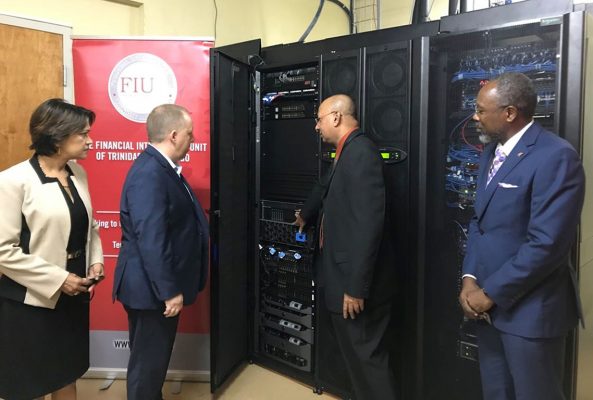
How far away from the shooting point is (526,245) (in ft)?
4.42

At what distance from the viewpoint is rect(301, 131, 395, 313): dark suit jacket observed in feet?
5.69

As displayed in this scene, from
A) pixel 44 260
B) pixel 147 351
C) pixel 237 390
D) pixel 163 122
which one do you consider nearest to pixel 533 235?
pixel 163 122

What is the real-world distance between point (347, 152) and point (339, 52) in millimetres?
678

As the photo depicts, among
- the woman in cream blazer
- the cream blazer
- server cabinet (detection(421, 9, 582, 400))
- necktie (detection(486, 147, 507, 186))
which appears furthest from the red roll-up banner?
necktie (detection(486, 147, 507, 186))

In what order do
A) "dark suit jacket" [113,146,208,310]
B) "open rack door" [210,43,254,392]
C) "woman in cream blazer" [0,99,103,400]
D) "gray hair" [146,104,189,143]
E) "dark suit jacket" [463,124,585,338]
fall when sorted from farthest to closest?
1. "open rack door" [210,43,254,392]
2. "gray hair" [146,104,189,143]
3. "dark suit jacket" [113,146,208,310]
4. "woman in cream blazer" [0,99,103,400]
5. "dark suit jacket" [463,124,585,338]

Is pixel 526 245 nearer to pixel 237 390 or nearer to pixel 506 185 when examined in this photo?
pixel 506 185

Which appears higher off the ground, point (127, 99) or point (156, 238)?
point (127, 99)

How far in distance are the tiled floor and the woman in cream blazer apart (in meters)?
0.80

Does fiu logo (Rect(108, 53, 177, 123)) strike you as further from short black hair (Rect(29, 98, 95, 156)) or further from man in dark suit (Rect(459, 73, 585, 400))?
man in dark suit (Rect(459, 73, 585, 400))

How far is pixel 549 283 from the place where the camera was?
54.6 inches

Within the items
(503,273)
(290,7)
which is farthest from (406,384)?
(290,7)

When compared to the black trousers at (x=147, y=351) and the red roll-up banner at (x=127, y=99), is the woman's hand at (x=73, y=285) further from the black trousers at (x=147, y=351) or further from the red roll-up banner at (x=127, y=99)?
the red roll-up banner at (x=127, y=99)

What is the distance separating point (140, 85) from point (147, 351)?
139 cm

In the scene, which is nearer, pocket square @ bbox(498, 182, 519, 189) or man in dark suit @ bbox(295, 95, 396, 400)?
pocket square @ bbox(498, 182, 519, 189)
